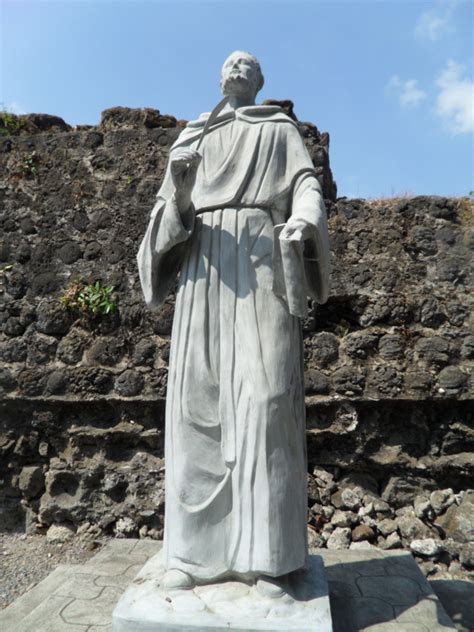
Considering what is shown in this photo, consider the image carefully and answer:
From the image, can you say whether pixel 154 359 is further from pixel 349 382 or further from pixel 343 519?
pixel 343 519

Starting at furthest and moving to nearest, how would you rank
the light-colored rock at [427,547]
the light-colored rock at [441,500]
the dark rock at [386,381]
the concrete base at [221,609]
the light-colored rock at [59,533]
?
A: the light-colored rock at [59,533], the dark rock at [386,381], the light-colored rock at [441,500], the light-colored rock at [427,547], the concrete base at [221,609]

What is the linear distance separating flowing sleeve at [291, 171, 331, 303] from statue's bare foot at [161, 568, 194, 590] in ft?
4.93

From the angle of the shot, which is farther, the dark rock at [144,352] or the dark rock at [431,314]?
the dark rock at [144,352]

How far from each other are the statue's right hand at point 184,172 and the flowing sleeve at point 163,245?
0.18 ft

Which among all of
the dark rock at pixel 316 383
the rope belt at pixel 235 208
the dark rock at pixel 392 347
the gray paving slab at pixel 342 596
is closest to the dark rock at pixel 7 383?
the gray paving slab at pixel 342 596

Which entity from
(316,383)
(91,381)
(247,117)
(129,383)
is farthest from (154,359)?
(247,117)

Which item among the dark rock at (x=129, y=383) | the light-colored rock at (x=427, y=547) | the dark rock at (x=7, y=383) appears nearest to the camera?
the light-colored rock at (x=427, y=547)

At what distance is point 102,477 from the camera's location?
603 centimetres

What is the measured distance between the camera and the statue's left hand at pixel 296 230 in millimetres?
2611

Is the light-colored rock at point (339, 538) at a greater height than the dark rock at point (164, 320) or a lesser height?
lesser

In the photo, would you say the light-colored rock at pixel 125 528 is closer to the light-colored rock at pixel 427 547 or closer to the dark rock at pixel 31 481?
the dark rock at pixel 31 481

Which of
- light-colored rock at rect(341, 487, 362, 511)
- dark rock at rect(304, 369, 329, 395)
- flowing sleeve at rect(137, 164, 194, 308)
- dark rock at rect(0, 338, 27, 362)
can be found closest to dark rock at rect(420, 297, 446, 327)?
dark rock at rect(304, 369, 329, 395)

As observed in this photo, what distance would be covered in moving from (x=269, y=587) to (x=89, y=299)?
179 inches

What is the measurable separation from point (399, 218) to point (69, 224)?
3.87 metres
